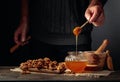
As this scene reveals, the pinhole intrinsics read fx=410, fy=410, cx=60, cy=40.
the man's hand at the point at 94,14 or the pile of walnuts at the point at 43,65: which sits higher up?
the man's hand at the point at 94,14

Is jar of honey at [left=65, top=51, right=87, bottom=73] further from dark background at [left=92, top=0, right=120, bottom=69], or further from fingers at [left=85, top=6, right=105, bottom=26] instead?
dark background at [left=92, top=0, right=120, bottom=69]

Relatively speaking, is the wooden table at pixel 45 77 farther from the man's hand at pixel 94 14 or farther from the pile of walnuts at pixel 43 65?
the man's hand at pixel 94 14

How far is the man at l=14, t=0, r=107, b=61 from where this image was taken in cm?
334

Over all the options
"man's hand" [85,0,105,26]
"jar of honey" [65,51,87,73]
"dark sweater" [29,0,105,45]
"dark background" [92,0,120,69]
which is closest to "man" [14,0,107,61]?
"dark sweater" [29,0,105,45]

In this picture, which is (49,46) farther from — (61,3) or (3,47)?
(3,47)

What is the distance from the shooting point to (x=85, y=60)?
2.32 meters

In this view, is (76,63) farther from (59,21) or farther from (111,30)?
(111,30)

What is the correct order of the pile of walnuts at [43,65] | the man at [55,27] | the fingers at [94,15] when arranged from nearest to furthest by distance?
the pile of walnuts at [43,65] → the fingers at [94,15] → the man at [55,27]

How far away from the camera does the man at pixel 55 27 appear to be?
131 inches

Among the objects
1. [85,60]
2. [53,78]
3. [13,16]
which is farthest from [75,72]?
[13,16]

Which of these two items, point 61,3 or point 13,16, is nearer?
point 61,3

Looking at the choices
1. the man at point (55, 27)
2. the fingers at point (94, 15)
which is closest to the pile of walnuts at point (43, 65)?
the fingers at point (94, 15)

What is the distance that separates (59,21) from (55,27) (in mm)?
61

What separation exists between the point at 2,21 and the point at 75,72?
1581 mm
